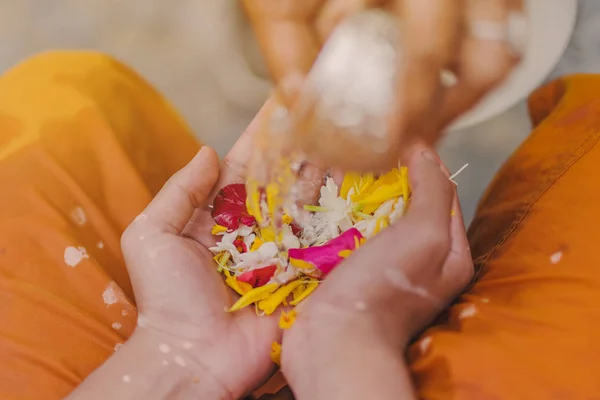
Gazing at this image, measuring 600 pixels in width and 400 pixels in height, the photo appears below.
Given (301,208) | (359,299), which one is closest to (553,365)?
(359,299)

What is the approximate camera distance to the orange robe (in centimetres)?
37

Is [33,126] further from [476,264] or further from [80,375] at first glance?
[476,264]

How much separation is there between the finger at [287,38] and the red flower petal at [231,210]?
14 cm

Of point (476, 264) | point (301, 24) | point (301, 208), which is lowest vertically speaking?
point (476, 264)

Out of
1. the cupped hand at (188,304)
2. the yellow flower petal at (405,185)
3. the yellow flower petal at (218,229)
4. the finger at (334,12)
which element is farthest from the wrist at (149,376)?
the finger at (334,12)

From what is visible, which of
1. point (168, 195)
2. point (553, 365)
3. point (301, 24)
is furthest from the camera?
point (301, 24)

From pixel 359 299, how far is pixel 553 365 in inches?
5.1

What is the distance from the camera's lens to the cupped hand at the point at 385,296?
1.22 feet

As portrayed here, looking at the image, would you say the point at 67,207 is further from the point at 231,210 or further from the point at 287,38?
the point at 287,38

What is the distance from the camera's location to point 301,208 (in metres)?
0.51

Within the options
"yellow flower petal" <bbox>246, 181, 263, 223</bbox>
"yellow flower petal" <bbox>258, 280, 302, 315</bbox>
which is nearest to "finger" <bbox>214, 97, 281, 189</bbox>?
"yellow flower petal" <bbox>246, 181, 263, 223</bbox>

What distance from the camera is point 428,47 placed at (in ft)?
1.83

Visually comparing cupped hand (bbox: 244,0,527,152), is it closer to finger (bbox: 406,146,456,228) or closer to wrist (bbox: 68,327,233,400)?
finger (bbox: 406,146,456,228)

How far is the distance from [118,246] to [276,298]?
0.16m
